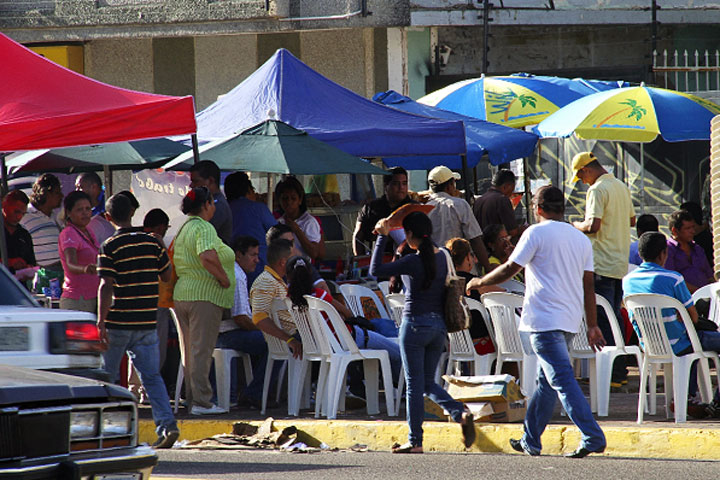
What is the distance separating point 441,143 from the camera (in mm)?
12961

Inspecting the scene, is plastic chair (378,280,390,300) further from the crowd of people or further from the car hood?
the car hood

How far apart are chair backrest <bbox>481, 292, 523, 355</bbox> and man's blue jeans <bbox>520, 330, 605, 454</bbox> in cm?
195

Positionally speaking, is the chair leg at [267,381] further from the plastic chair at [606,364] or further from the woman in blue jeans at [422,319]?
the plastic chair at [606,364]

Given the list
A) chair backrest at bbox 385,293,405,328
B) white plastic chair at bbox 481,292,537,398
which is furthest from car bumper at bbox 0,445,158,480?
chair backrest at bbox 385,293,405,328

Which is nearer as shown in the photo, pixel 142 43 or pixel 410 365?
pixel 410 365

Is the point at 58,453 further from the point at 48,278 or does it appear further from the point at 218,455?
the point at 48,278

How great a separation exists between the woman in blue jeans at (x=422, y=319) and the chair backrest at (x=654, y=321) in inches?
61.4

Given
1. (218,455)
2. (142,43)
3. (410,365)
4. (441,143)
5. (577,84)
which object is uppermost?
(142,43)

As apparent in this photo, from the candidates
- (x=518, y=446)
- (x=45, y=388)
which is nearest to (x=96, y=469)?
(x=45, y=388)

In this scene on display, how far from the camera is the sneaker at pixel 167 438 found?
359 inches

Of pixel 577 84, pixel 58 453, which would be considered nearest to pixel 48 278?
pixel 58 453

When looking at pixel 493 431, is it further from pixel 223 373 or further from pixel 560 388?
pixel 223 373

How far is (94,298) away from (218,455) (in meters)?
2.14

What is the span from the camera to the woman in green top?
10.1 meters
